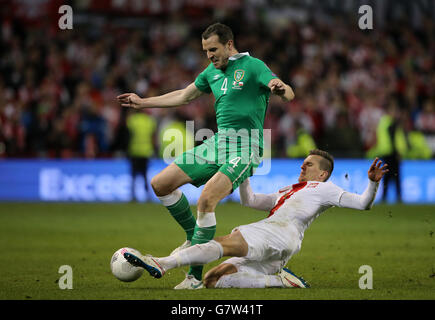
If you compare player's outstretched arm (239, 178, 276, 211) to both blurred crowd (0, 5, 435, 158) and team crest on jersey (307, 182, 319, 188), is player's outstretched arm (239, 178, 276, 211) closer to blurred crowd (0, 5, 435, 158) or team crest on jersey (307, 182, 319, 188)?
team crest on jersey (307, 182, 319, 188)

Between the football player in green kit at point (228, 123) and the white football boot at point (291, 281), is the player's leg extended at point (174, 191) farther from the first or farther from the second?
the white football boot at point (291, 281)

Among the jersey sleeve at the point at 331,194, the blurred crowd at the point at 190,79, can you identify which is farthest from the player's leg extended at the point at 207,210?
the blurred crowd at the point at 190,79

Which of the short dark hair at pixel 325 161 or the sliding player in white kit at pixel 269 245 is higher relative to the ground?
the short dark hair at pixel 325 161

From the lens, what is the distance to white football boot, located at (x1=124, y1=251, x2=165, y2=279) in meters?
5.46

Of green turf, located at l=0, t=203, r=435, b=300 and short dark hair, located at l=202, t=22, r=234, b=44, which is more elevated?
short dark hair, located at l=202, t=22, r=234, b=44

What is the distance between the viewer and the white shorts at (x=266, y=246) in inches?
230

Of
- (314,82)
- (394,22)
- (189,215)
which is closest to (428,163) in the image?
(314,82)

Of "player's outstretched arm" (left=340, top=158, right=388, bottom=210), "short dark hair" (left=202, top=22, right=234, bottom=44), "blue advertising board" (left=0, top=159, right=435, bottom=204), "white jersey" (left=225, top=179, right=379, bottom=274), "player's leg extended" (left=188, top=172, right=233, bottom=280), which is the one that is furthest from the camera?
"blue advertising board" (left=0, top=159, right=435, bottom=204)

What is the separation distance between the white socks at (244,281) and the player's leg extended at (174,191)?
0.88 meters

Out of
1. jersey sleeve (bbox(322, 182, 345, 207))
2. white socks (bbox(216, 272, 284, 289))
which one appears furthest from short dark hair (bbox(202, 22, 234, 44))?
white socks (bbox(216, 272, 284, 289))

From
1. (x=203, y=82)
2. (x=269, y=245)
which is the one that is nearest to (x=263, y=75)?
(x=203, y=82)

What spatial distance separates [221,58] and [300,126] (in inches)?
417

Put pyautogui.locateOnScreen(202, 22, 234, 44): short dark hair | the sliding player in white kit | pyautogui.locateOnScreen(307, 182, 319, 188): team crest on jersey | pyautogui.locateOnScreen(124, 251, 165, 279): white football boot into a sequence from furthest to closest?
pyautogui.locateOnScreen(202, 22, 234, 44): short dark hair → pyautogui.locateOnScreen(307, 182, 319, 188): team crest on jersey → the sliding player in white kit → pyautogui.locateOnScreen(124, 251, 165, 279): white football boot

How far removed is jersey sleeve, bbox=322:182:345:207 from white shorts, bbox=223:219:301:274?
0.36 metres
